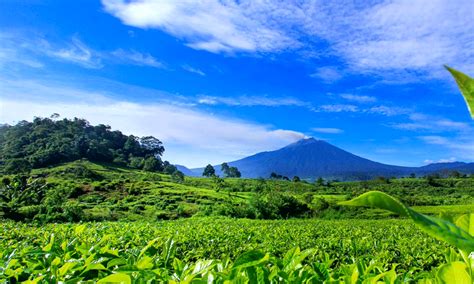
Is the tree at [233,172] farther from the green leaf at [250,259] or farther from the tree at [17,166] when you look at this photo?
the green leaf at [250,259]

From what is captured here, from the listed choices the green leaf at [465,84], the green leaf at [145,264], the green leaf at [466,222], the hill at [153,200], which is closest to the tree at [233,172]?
the hill at [153,200]

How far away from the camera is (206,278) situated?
1059mm

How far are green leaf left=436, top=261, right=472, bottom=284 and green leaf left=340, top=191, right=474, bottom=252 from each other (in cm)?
16

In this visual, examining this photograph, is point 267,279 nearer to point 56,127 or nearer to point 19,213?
point 19,213

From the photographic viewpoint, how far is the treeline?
183 feet

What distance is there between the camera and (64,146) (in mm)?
58969

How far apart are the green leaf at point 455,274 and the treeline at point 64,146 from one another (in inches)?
2094

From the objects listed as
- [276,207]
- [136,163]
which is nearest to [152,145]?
[136,163]

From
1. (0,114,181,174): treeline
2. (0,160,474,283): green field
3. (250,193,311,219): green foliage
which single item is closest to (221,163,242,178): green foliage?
(0,114,181,174): treeline

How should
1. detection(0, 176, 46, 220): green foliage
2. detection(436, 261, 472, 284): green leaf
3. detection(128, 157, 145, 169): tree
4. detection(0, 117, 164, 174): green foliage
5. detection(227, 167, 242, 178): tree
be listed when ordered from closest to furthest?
detection(436, 261, 472, 284): green leaf < detection(0, 176, 46, 220): green foliage < detection(0, 117, 164, 174): green foliage < detection(128, 157, 145, 169): tree < detection(227, 167, 242, 178): tree

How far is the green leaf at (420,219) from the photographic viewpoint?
52 cm

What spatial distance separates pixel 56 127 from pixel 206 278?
76711mm

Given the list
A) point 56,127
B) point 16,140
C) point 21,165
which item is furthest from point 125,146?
point 21,165

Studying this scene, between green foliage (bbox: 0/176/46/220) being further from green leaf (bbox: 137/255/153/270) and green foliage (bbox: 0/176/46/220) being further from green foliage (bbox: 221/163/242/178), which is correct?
green foliage (bbox: 221/163/242/178)
